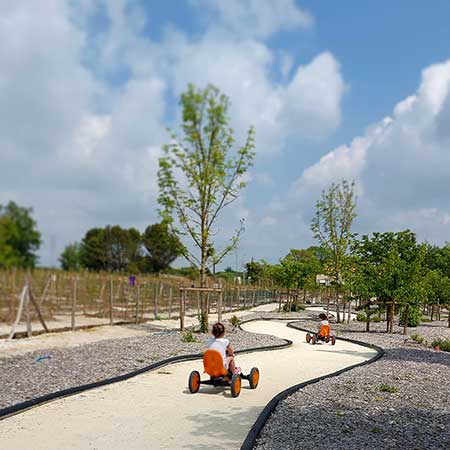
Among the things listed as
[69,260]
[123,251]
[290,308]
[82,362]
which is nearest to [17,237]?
[82,362]

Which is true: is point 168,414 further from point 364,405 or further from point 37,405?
point 364,405

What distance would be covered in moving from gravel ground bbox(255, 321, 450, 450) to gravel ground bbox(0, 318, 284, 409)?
3292mm

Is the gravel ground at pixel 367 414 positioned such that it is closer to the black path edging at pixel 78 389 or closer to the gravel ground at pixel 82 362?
the black path edging at pixel 78 389

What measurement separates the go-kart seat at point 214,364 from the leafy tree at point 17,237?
2767mm

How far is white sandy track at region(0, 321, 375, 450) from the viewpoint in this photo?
16.7 ft

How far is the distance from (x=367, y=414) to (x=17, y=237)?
428 centimetres

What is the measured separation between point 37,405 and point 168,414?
64.1 inches

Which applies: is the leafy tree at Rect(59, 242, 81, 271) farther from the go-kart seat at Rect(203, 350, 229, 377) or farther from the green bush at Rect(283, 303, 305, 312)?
the go-kart seat at Rect(203, 350, 229, 377)

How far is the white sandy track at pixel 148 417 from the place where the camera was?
5094 millimetres

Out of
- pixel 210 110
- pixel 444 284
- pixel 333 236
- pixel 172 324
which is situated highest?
pixel 210 110

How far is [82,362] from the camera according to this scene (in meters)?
9.84

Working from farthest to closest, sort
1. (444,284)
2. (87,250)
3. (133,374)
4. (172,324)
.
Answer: (87,250), (444,284), (172,324), (133,374)

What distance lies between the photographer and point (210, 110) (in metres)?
16.2

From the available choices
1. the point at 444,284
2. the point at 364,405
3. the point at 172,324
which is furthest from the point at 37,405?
the point at 444,284
